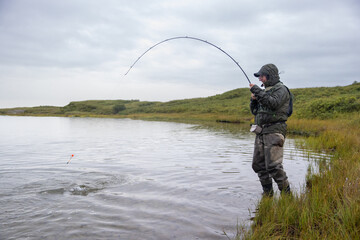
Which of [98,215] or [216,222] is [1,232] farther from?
[216,222]

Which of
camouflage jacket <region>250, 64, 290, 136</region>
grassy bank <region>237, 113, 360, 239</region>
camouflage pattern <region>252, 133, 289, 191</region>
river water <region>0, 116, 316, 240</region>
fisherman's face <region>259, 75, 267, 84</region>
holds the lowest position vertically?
river water <region>0, 116, 316, 240</region>

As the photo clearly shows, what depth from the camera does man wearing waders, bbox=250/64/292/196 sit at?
531 cm

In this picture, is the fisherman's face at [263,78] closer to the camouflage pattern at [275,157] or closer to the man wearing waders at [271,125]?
the man wearing waders at [271,125]

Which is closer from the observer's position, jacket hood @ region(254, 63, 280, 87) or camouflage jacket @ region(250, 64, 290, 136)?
camouflage jacket @ region(250, 64, 290, 136)

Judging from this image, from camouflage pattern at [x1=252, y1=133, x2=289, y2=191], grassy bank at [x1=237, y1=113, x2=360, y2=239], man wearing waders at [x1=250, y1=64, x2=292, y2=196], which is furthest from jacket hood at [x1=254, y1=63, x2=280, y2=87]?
grassy bank at [x1=237, y1=113, x2=360, y2=239]

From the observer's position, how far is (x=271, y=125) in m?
5.49

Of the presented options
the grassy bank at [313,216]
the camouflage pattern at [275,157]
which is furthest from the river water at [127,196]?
the camouflage pattern at [275,157]

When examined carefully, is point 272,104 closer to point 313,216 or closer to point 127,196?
point 313,216

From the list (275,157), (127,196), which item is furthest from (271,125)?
(127,196)

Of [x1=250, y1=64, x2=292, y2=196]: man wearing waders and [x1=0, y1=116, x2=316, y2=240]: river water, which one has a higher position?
[x1=250, y1=64, x2=292, y2=196]: man wearing waders

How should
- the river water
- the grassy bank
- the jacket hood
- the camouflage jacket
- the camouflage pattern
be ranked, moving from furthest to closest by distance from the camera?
1. the jacket hood
2. the camouflage pattern
3. the camouflage jacket
4. the river water
5. the grassy bank

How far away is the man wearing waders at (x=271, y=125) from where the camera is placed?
5.31 metres

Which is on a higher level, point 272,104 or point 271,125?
point 272,104

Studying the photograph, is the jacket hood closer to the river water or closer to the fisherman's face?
the fisherman's face
